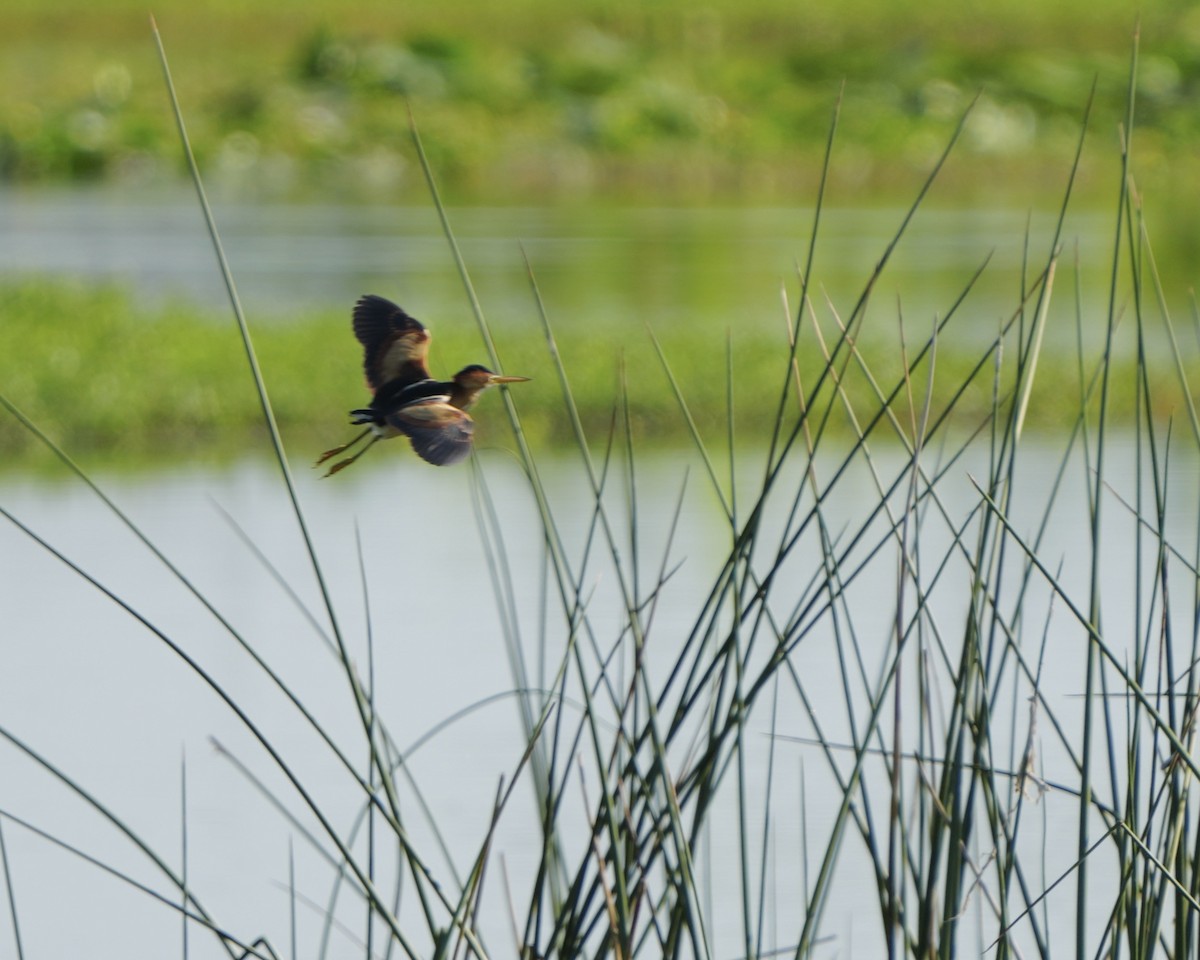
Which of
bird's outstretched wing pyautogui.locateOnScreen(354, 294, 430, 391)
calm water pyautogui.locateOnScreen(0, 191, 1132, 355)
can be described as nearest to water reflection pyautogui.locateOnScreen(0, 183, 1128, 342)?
calm water pyautogui.locateOnScreen(0, 191, 1132, 355)

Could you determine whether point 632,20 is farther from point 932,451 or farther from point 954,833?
point 954,833

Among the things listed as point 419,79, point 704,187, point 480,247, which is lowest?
point 480,247

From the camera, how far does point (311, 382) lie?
6.50 m

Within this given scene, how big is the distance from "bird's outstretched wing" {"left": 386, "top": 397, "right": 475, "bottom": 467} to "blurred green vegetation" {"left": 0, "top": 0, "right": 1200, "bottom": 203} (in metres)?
13.8

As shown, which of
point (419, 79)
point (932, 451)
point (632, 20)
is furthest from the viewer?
point (632, 20)

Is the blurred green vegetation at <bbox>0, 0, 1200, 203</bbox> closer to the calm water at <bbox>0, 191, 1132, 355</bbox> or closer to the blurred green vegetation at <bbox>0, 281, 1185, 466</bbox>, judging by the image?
the calm water at <bbox>0, 191, 1132, 355</bbox>

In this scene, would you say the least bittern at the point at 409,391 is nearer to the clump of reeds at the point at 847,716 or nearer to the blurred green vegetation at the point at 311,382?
the clump of reeds at the point at 847,716

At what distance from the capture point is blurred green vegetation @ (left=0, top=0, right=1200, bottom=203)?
18.0 meters

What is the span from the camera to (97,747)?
12.2 ft

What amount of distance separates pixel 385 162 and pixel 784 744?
51.1 feet

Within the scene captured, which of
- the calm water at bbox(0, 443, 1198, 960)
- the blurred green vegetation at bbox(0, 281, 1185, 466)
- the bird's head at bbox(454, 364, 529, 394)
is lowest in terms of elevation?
the bird's head at bbox(454, 364, 529, 394)

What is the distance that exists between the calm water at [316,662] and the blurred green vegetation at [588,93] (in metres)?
9.84

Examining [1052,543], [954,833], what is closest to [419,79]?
[1052,543]

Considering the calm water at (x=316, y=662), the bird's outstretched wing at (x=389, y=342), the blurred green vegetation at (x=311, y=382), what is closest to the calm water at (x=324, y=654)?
the calm water at (x=316, y=662)
